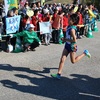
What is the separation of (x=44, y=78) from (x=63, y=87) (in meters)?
0.78

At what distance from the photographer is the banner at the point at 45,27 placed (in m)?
11.3

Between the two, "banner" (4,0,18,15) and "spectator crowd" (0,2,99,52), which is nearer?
"spectator crowd" (0,2,99,52)

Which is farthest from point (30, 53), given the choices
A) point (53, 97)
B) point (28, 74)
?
point (53, 97)

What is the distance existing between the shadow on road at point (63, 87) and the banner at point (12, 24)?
319 cm

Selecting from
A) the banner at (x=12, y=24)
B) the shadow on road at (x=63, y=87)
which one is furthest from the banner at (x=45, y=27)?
the shadow on road at (x=63, y=87)

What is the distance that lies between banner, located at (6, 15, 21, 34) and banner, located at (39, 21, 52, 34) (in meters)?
1.28

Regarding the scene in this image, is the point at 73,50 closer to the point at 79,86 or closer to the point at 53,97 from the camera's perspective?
the point at 79,86

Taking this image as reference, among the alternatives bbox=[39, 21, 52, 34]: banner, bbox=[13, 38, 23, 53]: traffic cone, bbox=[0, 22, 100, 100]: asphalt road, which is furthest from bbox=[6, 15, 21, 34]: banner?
bbox=[39, 21, 52, 34]: banner

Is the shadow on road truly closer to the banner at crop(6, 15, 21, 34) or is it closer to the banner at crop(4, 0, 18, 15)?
the banner at crop(6, 15, 21, 34)

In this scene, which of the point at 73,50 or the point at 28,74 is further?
the point at 28,74

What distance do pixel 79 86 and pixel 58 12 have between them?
6243 mm

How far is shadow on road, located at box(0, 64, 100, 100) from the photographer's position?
19.6ft

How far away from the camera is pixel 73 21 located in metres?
6.63

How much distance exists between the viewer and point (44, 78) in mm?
7062
